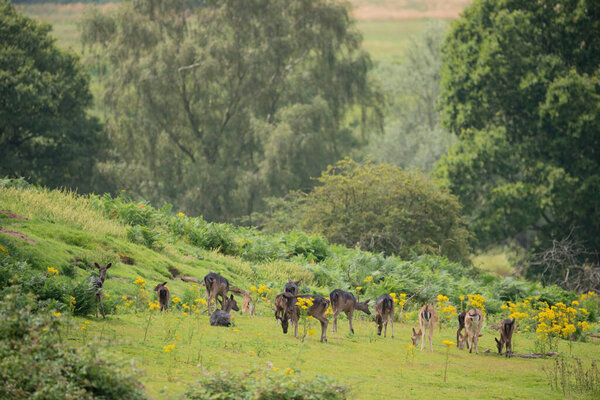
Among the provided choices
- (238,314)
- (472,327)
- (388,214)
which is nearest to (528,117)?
(388,214)

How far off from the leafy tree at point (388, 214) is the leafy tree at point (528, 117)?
566 cm

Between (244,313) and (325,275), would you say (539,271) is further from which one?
(244,313)

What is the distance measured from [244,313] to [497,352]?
18.3 feet

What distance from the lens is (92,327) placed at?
1209 centimetres

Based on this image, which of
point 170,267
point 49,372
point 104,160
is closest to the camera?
point 49,372

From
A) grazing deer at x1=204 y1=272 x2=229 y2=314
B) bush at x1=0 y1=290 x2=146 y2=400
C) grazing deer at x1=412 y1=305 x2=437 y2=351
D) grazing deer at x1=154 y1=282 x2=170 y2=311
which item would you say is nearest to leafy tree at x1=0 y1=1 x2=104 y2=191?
grazing deer at x1=154 y1=282 x2=170 y2=311

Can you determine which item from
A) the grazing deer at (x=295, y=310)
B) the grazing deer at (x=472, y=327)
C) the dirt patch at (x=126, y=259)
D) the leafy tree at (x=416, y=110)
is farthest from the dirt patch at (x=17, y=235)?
the leafy tree at (x=416, y=110)

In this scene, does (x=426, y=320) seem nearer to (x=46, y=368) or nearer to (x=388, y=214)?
(x=46, y=368)

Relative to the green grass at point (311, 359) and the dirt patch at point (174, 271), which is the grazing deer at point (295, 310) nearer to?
the green grass at point (311, 359)

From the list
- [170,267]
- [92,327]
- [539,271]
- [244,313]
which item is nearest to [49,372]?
[92,327]

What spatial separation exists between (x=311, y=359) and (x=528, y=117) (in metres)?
33.5

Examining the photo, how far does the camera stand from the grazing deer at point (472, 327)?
13.7 meters

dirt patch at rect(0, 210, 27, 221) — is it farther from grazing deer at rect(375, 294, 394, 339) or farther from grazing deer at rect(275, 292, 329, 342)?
grazing deer at rect(375, 294, 394, 339)

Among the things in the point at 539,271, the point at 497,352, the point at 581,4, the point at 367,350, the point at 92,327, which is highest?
the point at 581,4
